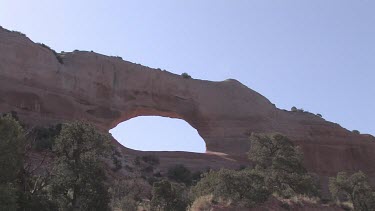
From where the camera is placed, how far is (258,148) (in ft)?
107

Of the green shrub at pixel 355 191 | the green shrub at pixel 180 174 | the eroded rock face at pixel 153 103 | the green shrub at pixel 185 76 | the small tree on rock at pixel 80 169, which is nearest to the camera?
the small tree on rock at pixel 80 169

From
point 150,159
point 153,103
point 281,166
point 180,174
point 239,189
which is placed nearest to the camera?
point 239,189

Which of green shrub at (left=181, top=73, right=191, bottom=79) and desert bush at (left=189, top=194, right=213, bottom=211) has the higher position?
green shrub at (left=181, top=73, right=191, bottom=79)

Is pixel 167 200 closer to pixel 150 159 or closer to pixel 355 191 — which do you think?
pixel 355 191

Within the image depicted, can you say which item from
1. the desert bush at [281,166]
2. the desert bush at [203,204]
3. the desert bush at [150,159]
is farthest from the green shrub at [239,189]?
the desert bush at [150,159]

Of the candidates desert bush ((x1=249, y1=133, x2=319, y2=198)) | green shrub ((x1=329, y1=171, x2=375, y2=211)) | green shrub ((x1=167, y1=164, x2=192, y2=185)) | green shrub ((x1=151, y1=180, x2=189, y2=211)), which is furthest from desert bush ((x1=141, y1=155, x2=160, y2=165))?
green shrub ((x1=151, y1=180, x2=189, y2=211))

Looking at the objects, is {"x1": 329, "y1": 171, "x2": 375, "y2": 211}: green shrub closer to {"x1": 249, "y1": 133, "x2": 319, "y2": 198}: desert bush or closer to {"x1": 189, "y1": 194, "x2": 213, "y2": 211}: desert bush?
{"x1": 249, "y1": 133, "x2": 319, "y2": 198}: desert bush

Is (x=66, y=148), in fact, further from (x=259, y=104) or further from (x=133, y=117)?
(x=259, y=104)

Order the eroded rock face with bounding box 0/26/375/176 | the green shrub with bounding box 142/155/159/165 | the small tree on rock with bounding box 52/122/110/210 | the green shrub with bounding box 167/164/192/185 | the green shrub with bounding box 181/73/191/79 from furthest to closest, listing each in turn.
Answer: the green shrub with bounding box 181/73/191/79 < the eroded rock face with bounding box 0/26/375/176 < the green shrub with bounding box 142/155/159/165 < the green shrub with bounding box 167/164/192/185 < the small tree on rock with bounding box 52/122/110/210

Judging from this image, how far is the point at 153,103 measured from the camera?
194 ft

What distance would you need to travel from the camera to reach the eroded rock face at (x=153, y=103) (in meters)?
50.2

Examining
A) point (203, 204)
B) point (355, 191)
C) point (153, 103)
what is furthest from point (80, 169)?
point (153, 103)

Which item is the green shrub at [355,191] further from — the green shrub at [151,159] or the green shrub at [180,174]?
the green shrub at [151,159]

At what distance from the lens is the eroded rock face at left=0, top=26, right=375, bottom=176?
50188mm
